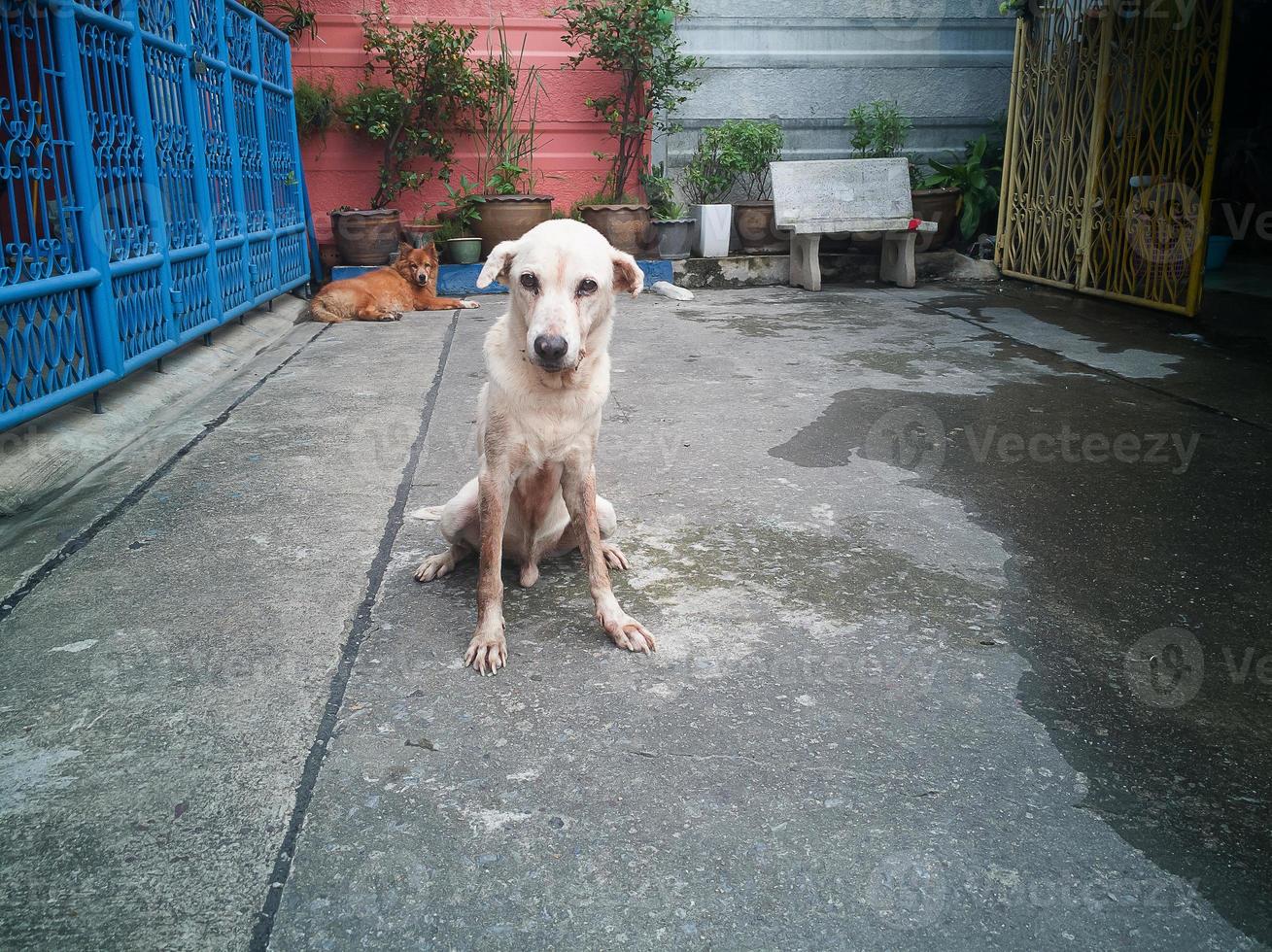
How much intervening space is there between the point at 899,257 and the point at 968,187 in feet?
4.26

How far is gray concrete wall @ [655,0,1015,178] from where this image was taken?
382 inches

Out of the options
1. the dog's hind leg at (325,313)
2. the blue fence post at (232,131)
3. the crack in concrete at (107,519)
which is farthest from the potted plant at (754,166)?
the crack in concrete at (107,519)

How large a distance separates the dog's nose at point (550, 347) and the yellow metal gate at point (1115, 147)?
6211 mm

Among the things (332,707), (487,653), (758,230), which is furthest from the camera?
(758,230)

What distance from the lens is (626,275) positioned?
2436mm

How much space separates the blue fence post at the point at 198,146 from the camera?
18.1ft

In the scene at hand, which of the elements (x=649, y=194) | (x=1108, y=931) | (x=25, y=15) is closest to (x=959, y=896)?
(x=1108, y=931)

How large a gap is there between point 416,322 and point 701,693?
583cm

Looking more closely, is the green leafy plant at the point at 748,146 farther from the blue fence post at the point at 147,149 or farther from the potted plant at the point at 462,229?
the blue fence post at the point at 147,149

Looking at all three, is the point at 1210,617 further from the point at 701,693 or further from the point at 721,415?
the point at 721,415

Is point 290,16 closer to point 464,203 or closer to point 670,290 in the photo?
point 464,203

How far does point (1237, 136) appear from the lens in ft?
31.4

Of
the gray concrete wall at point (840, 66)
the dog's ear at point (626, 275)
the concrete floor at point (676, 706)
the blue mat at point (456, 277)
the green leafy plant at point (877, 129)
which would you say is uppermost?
the gray concrete wall at point (840, 66)

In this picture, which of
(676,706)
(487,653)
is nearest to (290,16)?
(487,653)
